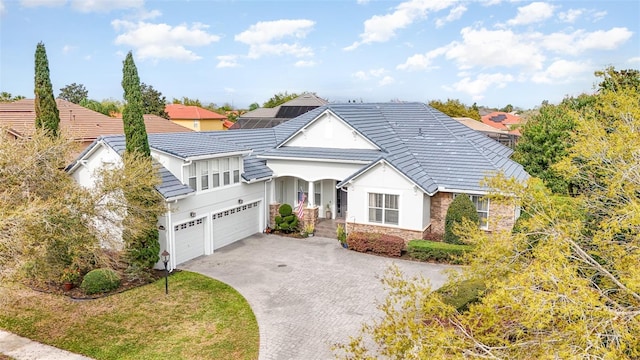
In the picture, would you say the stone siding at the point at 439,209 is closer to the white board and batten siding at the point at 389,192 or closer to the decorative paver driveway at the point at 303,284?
the white board and batten siding at the point at 389,192

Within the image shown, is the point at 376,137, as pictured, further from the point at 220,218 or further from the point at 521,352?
the point at 521,352

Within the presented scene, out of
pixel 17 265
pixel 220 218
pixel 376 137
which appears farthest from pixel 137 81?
pixel 376 137

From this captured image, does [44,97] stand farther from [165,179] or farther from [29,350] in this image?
[29,350]

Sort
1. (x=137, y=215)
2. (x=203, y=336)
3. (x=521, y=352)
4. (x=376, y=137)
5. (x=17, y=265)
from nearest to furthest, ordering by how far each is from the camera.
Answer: (x=521, y=352)
(x=17, y=265)
(x=203, y=336)
(x=137, y=215)
(x=376, y=137)

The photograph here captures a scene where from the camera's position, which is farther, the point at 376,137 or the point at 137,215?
the point at 376,137

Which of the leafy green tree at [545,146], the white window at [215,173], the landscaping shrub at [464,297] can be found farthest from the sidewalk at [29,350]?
the leafy green tree at [545,146]

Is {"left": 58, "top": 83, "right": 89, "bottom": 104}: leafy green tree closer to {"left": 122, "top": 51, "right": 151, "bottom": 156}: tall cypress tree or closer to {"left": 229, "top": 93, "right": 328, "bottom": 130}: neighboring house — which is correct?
{"left": 229, "top": 93, "right": 328, "bottom": 130}: neighboring house

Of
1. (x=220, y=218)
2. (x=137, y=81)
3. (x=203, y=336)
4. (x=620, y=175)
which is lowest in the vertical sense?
(x=203, y=336)
